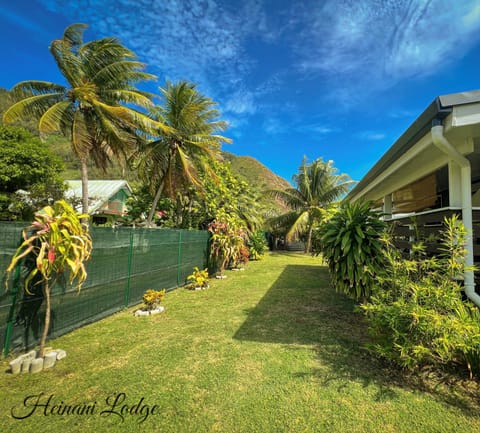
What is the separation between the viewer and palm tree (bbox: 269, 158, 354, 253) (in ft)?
52.7

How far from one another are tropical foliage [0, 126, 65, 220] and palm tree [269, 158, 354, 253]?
14.2 m

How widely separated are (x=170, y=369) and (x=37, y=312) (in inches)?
74.9

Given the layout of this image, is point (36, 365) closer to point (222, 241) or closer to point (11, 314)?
point (11, 314)

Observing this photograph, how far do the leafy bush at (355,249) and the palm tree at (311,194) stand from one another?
1152 centimetres

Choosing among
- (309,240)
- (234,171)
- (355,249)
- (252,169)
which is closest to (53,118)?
(355,249)

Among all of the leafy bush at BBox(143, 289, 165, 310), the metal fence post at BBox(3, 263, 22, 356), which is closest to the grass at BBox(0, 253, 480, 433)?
the metal fence post at BBox(3, 263, 22, 356)

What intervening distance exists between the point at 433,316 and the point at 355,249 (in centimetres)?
185

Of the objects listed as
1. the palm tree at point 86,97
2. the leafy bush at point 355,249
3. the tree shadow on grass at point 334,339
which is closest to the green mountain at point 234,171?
the palm tree at point 86,97

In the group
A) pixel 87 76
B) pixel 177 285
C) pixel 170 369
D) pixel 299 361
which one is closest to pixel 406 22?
pixel 299 361

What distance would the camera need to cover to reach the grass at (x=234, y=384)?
6.11 feet

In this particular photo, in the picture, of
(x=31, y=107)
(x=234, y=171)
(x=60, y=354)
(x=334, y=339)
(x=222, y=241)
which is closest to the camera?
(x=60, y=354)

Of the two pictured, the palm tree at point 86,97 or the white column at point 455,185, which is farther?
the palm tree at point 86,97

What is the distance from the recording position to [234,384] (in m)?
2.35

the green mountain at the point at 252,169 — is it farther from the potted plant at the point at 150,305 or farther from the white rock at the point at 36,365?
the white rock at the point at 36,365
